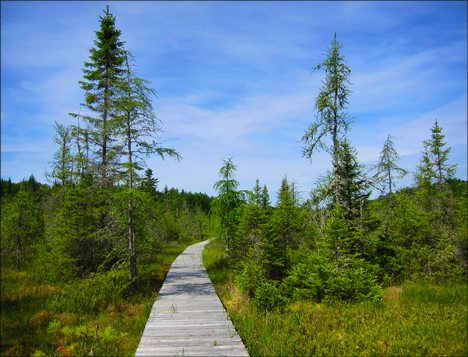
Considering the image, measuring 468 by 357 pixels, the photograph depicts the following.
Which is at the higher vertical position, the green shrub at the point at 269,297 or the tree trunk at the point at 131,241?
the tree trunk at the point at 131,241

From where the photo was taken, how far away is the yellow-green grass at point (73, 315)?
637cm

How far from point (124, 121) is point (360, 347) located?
10955 mm

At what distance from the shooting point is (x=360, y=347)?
6.57 m

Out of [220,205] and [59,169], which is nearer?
[220,205]

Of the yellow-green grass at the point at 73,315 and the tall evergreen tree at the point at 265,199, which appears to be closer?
the yellow-green grass at the point at 73,315

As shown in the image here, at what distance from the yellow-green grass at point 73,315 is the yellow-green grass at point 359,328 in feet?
10.7

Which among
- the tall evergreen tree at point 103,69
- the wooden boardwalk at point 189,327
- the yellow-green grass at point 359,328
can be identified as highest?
the tall evergreen tree at point 103,69

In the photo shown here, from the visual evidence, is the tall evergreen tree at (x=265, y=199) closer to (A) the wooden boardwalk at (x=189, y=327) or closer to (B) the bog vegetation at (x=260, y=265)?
(B) the bog vegetation at (x=260, y=265)

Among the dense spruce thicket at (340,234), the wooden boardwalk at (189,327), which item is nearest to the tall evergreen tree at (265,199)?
the dense spruce thicket at (340,234)

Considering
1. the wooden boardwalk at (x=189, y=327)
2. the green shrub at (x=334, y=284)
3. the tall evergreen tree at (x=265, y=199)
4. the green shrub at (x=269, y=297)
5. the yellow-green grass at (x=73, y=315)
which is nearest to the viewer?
the wooden boardwalk at (x=189, y=327)

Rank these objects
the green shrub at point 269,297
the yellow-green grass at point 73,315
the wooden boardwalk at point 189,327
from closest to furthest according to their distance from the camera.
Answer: the wooden boardwalk at point 189,327 → the yellow-green grass at point 73,315 → the green shrub at point 269,297

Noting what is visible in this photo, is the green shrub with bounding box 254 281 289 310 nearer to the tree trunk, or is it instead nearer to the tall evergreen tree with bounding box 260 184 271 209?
the tree trunk

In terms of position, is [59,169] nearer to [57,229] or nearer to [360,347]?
[57,229]

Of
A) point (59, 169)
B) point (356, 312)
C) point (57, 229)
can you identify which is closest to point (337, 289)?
point (356, 312)
